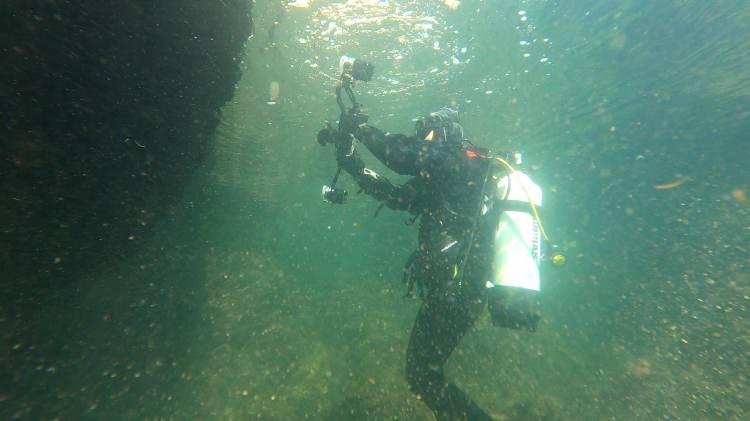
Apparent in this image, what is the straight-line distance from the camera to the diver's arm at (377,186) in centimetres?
484

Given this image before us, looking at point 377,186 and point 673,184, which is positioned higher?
point 673,184

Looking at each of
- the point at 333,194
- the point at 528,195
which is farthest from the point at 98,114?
the point at 528,195

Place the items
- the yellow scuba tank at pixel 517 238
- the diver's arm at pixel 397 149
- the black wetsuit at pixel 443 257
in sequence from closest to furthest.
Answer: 1. the yellow scuba tank at pixel 517 238
2. the black wetsuit at pixel 443 257
3. the diver's arm at pixel 397 149

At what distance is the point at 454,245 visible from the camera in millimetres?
4203

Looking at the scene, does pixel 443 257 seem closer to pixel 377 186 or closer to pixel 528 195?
pixel 528 195

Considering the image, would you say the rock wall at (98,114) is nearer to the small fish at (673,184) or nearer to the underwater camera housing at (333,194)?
the underwater camera housing at (333,194)

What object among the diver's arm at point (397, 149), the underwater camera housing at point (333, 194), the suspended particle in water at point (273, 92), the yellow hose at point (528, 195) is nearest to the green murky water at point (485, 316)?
the suspended particle in water at point (273, 92)

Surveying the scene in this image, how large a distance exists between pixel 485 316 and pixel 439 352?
12044mm

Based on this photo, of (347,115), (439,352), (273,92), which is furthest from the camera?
(273,92)

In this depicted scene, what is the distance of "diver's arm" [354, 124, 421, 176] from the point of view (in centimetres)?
441

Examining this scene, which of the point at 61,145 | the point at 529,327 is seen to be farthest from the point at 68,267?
the point at 529,327

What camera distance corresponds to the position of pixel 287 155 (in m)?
27.0

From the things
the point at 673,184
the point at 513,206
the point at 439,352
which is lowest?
the point at 439,352

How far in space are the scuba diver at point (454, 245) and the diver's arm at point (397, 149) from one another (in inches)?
0.5
